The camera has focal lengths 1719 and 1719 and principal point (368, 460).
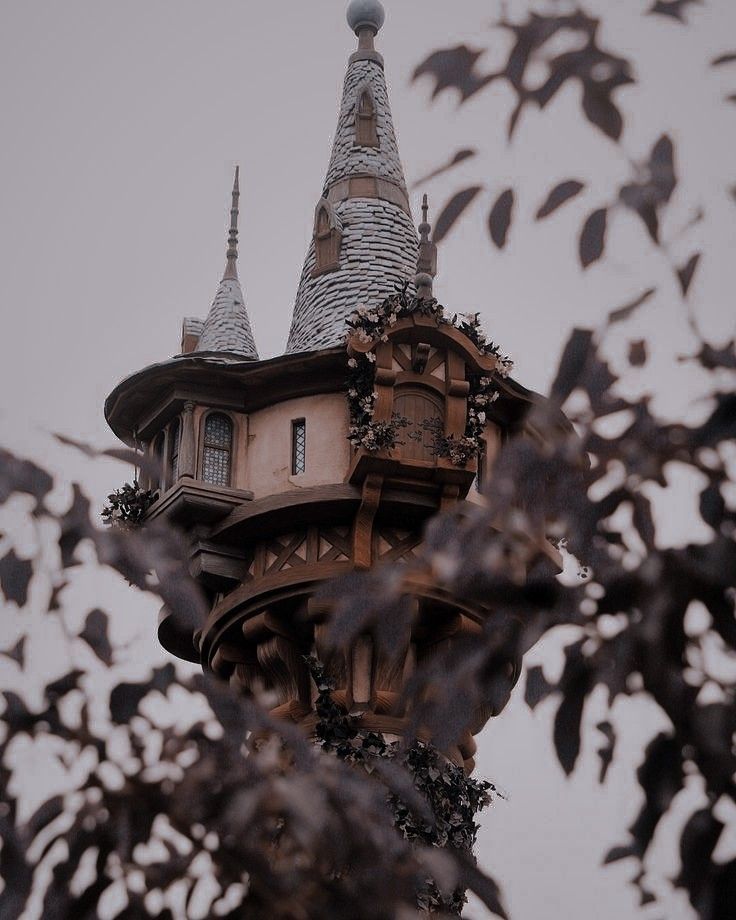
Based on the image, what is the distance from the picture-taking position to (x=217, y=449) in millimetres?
18016

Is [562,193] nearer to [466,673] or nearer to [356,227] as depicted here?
[466,673]

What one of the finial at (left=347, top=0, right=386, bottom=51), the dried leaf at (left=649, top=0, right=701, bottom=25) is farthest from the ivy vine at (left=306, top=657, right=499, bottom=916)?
the dried leaf at (left=649, top=0, right=701, bottom=25)

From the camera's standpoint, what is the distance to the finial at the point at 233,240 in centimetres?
2217

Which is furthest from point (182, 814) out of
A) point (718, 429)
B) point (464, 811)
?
point (464, 811)

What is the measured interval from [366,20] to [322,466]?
8.21 m

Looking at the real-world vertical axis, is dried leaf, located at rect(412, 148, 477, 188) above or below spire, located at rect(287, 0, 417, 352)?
below

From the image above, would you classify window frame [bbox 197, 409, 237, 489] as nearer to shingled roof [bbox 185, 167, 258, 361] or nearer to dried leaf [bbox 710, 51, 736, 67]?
shingled roof [bbox 185, 167, 258, 361]

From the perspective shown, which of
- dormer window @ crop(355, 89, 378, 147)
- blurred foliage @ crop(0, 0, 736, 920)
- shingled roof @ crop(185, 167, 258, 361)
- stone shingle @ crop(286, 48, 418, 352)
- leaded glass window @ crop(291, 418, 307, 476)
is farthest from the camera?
dormer window @ crop(355, 89, 378, 147)

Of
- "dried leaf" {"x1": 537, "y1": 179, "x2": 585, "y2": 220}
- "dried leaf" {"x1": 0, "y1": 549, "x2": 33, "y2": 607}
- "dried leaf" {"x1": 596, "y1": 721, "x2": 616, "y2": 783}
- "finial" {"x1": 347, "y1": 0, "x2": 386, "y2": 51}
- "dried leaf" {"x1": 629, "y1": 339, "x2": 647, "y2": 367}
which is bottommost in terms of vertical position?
"dried leaf" {"x1": 596, "y1": 721, "x2": 616, "y2": 783}

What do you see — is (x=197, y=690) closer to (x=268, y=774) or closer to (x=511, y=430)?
(x=268, y=774)

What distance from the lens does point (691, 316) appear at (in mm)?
2666

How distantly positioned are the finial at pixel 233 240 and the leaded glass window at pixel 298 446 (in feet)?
15.5

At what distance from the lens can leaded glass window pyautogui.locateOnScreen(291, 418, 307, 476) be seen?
17.5m

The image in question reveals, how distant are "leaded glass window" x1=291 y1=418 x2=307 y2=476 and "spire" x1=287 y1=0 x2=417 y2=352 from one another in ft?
3.51
